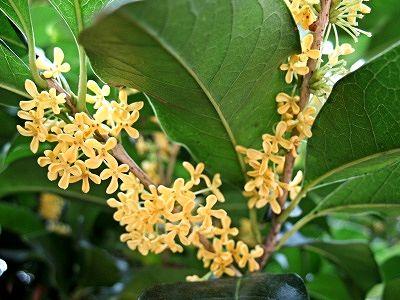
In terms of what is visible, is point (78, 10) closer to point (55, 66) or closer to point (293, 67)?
point (55, 66)

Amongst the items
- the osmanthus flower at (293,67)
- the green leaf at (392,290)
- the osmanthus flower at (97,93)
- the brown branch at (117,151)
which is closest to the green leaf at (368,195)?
the green leaf at (392,290)

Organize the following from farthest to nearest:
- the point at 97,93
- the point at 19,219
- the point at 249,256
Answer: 1. the point at 19,219
2. the point at 249,256
3. the point at 97,93

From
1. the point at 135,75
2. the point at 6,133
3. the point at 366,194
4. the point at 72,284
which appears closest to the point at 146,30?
the point at 135,75

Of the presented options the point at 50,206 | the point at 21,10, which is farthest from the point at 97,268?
the point at 21,10

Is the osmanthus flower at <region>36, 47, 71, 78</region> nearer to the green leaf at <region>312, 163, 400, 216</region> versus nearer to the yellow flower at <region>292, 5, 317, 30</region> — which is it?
the yellow flower at <region>292, 5, 317, 30</region>

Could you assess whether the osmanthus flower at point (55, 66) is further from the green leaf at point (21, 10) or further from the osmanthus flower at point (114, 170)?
the osmanthus flower at point (114, 170)

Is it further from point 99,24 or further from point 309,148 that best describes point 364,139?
point 99,24

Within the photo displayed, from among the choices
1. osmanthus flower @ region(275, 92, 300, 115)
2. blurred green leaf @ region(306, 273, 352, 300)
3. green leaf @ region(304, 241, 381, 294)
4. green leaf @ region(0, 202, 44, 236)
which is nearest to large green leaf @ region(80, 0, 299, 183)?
osmanthus flower @ region(275, 92, 300, 115)

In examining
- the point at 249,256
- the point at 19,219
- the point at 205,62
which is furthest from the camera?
the point at 19,219
